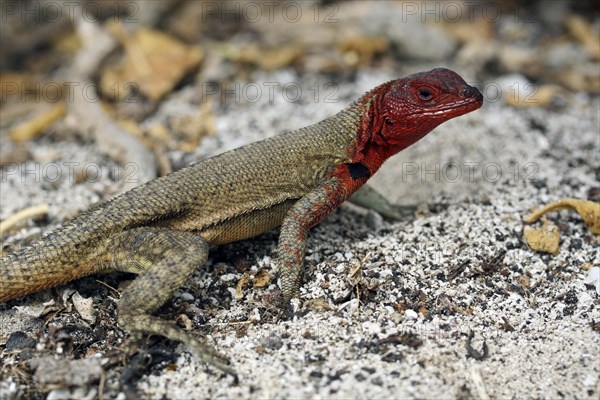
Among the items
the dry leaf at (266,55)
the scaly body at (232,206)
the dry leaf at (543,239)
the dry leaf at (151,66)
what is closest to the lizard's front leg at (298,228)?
the scaly body at (232,206)

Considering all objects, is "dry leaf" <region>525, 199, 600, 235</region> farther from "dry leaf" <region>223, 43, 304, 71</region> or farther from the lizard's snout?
"dry leaf" <region>223, 43, 304, 71</region>

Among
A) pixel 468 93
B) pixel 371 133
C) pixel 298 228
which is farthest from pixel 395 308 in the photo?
pixel 468 93

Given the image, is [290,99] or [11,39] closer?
[290,99]

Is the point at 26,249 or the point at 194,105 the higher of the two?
the point at 26,249

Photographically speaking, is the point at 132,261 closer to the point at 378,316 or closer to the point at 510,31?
the point at 378,316

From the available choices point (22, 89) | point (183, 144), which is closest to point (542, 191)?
point (183, 144)
